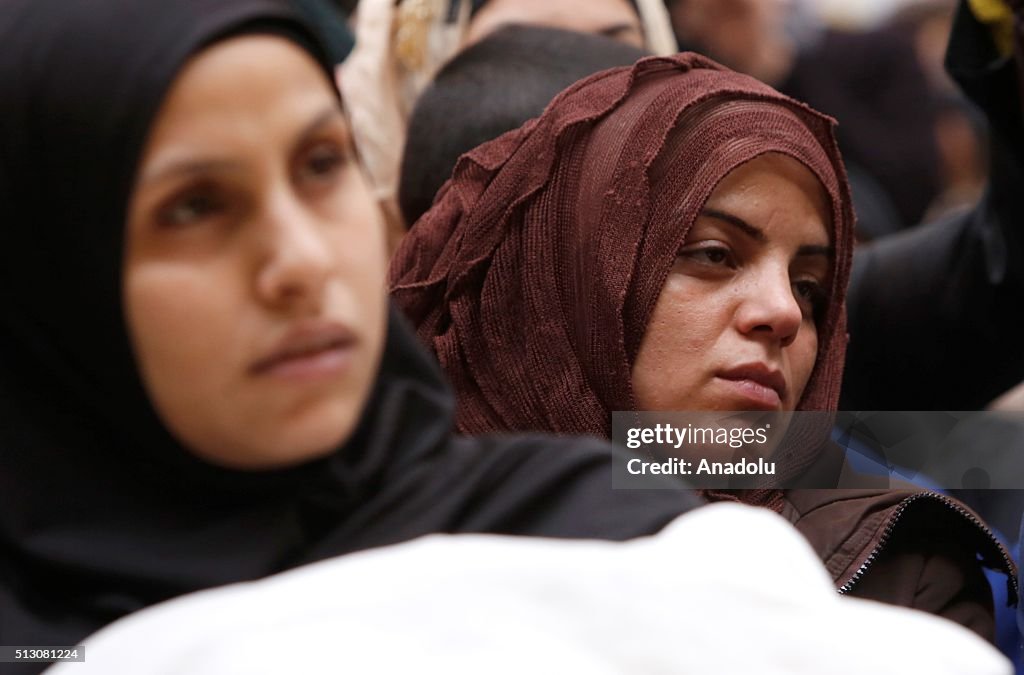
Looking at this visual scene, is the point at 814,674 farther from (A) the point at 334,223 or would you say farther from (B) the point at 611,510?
(A) the point at 334,223

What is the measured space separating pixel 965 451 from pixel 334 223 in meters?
1.14

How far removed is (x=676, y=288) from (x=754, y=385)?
0.44 ft

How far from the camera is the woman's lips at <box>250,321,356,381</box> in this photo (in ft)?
2.78

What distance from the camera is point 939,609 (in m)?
1.41

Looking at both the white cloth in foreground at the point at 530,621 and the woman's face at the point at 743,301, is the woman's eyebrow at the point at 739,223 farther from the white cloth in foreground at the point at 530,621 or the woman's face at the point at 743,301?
the white cloth in foreground at the point at 530,621

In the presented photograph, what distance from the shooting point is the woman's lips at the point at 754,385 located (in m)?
1.34

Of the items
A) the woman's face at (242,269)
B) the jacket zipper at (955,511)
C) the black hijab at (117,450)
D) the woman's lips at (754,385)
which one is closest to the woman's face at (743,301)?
the woman's lips at (754,385)

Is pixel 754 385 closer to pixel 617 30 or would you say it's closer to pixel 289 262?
pixel 289 262

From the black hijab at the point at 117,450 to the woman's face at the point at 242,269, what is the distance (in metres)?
0.01

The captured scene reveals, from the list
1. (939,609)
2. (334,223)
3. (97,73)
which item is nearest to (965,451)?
(939,609)

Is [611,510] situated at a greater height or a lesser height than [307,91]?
lesser

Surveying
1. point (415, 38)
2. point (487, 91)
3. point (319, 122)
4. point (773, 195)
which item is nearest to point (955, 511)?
point (773, 195)

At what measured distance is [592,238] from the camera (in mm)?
1430

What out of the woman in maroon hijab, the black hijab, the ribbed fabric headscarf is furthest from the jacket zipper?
the black hijab
